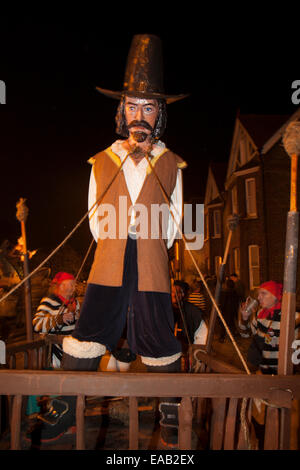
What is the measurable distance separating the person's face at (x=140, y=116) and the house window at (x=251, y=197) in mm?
13262

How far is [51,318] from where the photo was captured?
3883 millimetres

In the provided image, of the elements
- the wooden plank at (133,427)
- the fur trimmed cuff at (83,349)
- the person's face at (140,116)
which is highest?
the person's face at (140,116)

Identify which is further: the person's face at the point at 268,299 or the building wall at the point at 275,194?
the building wall at the point at 275,194

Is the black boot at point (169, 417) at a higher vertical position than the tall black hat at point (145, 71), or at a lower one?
lower

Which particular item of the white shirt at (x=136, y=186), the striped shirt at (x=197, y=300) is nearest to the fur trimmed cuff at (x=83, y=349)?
the white shirt at (x=136, y=186)

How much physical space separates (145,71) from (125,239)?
4.21ft

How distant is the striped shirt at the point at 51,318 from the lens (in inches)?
151

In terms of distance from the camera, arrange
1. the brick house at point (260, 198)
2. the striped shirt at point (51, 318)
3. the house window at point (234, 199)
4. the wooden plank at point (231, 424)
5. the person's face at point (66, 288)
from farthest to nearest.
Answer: the house window at point (234, 199), the brick house at point (260, 198), the person's face at point (66, 288), the striped shirt at point (51, 318), the wooden plank at point (231, 424)

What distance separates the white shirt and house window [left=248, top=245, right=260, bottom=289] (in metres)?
12.6

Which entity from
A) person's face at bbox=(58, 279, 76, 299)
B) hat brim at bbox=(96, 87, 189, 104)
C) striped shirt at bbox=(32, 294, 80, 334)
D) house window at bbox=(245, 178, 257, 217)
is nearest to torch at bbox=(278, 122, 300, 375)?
hat brim at bbox=(96, 87, 189, 104)

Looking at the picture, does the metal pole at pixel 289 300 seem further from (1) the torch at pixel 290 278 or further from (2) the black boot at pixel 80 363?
(2) the black boot at pixel 80 363

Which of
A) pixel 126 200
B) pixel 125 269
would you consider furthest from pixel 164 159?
pixel 125 269

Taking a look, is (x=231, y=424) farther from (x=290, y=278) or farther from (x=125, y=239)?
(x=125, y=239)

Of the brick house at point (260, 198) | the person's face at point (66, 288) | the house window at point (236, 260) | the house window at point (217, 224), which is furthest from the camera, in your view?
the house window at point (217, 224)
